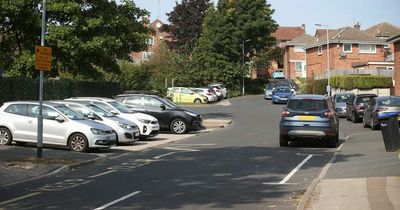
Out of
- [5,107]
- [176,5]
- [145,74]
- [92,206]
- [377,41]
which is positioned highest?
[176,5]

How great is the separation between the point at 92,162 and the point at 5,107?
496 centimetres

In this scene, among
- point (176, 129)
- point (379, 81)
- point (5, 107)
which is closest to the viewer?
point (5, 107)

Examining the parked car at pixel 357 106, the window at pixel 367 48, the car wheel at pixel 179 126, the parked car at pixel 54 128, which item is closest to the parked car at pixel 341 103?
the parked car at pixel 357 106

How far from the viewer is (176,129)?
86.2 feet

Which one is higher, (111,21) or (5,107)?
(111,21)

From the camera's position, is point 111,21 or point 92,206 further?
point 111,21

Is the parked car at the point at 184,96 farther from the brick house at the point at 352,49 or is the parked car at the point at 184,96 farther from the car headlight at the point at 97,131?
the car headlight at the point at 97,131

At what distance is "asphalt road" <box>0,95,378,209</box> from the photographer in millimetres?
9773

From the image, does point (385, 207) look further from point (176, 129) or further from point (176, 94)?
point (176, 94)

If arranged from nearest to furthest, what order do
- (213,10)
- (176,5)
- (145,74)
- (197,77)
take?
(145,74), (197,77), (213,10), (176,5)

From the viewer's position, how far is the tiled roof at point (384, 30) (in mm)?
76000

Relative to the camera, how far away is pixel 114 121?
808 inches

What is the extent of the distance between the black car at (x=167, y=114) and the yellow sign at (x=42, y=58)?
10.5 m

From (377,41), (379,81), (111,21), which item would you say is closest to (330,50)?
(377,41)
